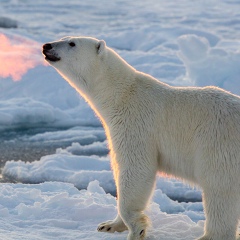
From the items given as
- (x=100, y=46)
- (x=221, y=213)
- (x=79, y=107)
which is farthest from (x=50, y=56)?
(x=79, y=107)

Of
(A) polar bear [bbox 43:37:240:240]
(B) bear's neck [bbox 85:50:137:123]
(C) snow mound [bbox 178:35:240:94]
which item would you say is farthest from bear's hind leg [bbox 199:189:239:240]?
(C) snow mound [bbox 178:35:240:94]

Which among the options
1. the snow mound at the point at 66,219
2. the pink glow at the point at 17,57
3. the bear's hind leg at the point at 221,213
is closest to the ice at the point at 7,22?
the pink glow at the point at 17,57

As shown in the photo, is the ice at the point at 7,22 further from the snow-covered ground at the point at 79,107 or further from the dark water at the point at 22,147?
the dark water at the point at 22,147

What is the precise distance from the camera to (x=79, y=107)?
31.7ft

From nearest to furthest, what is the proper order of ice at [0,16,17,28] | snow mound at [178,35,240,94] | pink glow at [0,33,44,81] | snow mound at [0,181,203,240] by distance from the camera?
1. snow mound at [0,181,203,240]
2. snow mound at [178,35,240,94]
3. pink glow at [0,33,44,81]
4. ice at [0,16,17,28]

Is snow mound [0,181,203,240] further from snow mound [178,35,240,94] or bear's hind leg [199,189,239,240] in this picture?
snow mound [178,35,240,94]

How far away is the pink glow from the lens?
10737 mm

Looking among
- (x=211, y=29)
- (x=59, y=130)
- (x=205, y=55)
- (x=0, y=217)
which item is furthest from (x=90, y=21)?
(x=0, y=217)

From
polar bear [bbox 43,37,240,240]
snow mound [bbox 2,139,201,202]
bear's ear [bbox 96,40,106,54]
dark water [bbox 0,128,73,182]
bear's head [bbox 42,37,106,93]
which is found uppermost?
bear's ear [bbox 96,40,106,54]

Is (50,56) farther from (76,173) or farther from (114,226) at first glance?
(76,173)

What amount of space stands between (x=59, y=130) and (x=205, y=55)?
3246mm

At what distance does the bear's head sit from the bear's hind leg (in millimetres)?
1060

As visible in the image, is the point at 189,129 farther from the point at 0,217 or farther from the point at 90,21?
the point at 90,21

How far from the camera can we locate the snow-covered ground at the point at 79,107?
4281mm
